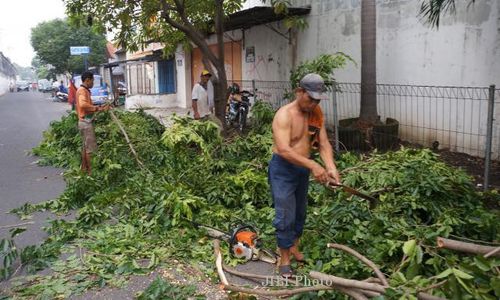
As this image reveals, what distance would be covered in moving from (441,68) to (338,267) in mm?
6050

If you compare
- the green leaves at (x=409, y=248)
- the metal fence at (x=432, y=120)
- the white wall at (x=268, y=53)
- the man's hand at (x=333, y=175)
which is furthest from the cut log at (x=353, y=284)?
the white wall at (x=268, y=53)

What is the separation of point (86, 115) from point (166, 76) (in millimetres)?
16103

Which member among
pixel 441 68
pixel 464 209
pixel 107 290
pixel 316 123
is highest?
pixel 441 68

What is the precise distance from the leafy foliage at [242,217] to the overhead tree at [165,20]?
2397 millimetres

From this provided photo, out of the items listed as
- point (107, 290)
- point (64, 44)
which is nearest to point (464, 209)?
point (107, 290)

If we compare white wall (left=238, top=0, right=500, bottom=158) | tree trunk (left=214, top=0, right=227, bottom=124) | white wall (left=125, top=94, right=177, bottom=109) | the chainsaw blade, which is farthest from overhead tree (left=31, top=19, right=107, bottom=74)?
the chainsaw blade

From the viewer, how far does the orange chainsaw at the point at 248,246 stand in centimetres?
444

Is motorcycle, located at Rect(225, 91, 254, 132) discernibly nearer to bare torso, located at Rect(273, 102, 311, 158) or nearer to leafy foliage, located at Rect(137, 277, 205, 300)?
bare torso, located at Rect(273, 102, 311, 158)

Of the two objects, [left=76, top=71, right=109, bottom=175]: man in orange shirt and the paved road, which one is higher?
[left=76, top=71, right=109, bottom=175]: man in orange shirt

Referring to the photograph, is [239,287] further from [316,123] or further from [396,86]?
[396,86]

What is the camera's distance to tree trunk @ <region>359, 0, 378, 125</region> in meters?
8.91

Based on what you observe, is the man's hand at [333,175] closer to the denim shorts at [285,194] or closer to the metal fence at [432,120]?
the denim shorts at [285,194]

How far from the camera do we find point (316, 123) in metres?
4.13

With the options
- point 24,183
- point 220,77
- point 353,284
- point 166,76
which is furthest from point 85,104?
point 166,76
